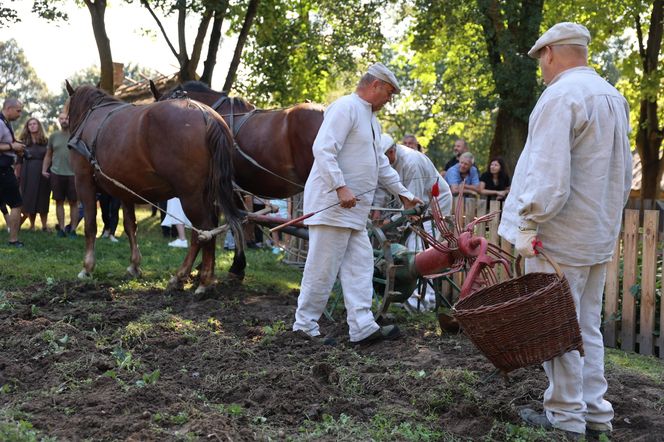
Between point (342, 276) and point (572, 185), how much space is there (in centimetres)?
267

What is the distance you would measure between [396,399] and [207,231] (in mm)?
4035

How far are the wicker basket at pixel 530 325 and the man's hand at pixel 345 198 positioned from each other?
6.53 ft

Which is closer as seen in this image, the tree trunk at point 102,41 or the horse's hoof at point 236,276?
the horse's hoof at point 236,276

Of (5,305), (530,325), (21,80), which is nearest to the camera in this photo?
(530,325)

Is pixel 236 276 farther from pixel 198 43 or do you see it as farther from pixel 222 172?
pixel 198 43

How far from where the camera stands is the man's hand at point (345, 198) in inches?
242

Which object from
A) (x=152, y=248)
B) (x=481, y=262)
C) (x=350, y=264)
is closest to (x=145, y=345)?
(x=350, y=264)

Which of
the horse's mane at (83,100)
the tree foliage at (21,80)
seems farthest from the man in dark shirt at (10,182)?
the tree foliage at (21,80)

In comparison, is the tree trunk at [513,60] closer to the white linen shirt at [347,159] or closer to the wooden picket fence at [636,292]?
the wooden picket fence at [636,292]

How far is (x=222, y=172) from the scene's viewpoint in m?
8.45

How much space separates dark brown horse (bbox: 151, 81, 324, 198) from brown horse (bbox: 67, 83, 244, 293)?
0.87 meters

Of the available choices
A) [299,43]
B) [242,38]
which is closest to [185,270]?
[242,38]

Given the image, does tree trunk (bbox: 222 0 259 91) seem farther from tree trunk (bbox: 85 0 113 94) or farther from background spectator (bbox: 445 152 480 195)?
background spectator (bbox: 445 152 480 195)

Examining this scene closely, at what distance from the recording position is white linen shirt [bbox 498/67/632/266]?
4148 millimetres
